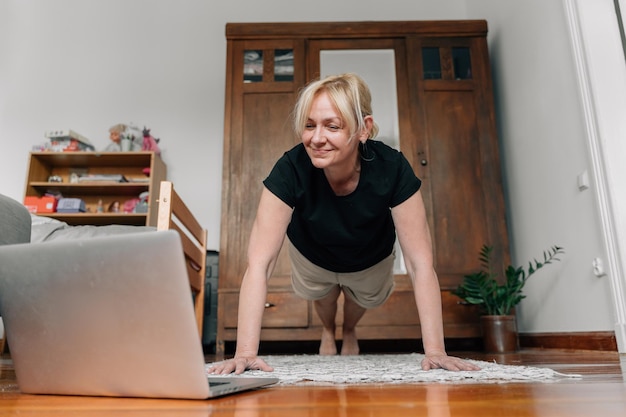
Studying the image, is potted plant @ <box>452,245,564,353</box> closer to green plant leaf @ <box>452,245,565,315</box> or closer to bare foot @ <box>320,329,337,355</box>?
green plant leaf @ <box>452,245,565,315</box>

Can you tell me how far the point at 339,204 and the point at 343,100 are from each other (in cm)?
31

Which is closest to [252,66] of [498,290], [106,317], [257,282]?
[498,290]

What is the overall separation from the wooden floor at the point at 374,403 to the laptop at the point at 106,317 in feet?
0.08

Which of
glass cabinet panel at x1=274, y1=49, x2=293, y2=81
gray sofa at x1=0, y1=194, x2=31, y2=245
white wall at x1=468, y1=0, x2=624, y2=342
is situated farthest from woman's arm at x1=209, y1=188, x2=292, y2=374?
glass cabinet panel at x1=274, y1=49, x2=293, y2=81

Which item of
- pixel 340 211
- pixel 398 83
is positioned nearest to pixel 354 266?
pixel 340 211

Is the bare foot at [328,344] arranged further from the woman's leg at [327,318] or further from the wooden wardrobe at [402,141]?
the wooden wardrobe at [402,141]

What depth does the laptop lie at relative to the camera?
57 centimetres

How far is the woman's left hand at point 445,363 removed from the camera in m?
0.99

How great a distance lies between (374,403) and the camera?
596 mm

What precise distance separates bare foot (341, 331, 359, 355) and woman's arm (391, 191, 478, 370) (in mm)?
1009

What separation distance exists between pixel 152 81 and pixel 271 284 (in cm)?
204

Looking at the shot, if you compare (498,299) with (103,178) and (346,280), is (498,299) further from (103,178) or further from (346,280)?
(103,178)

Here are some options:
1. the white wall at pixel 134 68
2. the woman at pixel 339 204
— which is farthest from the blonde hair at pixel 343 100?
the white wall at pixel 134 68

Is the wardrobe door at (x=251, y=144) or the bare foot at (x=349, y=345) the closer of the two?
the bare foot at (x=349, y=345)
